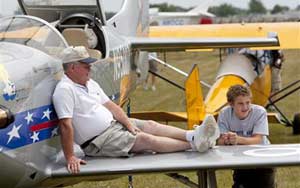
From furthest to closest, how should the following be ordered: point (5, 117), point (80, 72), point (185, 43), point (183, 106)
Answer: point (183, 106) → point (185, 43) → point (80, 72) → point (5, 117)

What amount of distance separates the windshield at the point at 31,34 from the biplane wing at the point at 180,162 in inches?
36.8

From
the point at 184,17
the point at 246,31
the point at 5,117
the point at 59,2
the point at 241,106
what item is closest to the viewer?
the point at 5,117

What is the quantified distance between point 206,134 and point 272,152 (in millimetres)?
507

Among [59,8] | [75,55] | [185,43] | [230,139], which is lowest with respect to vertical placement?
[185,43]

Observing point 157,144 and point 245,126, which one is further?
point 245,126

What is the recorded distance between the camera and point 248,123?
574 cm

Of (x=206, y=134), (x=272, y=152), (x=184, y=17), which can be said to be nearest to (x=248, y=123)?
(x=272, y=152)

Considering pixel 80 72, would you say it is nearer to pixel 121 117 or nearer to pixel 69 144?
pixel 121 117

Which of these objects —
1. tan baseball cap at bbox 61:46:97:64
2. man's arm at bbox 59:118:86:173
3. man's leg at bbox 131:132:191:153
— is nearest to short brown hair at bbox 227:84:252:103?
man's leg at bbox 131:132:191:153

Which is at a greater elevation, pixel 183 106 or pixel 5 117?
pixel 5 117

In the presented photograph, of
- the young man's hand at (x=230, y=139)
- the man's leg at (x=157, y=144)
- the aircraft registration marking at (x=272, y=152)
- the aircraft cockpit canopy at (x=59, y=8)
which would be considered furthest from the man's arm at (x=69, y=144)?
the aircraft cockpit canopy at (x=59, y=8)

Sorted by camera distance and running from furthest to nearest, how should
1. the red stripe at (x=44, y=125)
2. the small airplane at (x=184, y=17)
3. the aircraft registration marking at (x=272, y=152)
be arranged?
1. the small airplane at (x=184, y=17)
2. the aircraft registration marking at (x=272, y=152)
3. the red stripe at (x=44, y=125)

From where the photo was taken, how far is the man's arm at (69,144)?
16.8 ft

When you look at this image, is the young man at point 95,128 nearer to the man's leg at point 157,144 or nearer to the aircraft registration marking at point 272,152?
the man's leg at point 157,144
